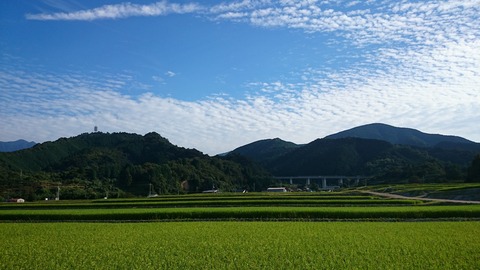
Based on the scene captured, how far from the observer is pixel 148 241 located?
19.3m

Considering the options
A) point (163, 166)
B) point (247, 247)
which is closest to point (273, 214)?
point (247, 247)

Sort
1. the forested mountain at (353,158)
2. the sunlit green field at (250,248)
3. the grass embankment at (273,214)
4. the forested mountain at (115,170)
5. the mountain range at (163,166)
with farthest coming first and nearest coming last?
the forested mountain at (353,158)
the mountain range at (163,166)
the forested mountain at (115,170)
the grass embankment at (273,214)
the sunlit green field at (250,248)

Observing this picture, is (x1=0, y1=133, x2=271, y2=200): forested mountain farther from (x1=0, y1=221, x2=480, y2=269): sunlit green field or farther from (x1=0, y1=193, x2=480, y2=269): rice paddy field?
(x1=0, y1=221, x2=480, y2=269): sunlit green field

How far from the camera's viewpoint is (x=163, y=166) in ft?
353

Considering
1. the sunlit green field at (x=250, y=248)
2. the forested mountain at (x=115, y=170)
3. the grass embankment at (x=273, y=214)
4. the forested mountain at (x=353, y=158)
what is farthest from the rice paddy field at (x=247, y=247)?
the forested mountain at (x=353, y=158)

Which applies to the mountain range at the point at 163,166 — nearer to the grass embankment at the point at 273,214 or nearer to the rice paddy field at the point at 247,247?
the grass embankment at the point at 273,214

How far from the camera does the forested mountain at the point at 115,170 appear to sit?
264 feet

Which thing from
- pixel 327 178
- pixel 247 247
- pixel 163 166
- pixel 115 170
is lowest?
pixel 247 247

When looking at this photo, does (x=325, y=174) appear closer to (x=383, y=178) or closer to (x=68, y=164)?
(x=383, y=178)

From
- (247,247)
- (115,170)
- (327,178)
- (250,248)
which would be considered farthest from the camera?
(327,178)

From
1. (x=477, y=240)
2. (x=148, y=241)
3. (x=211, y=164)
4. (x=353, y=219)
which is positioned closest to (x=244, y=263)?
(x=148, y=241)

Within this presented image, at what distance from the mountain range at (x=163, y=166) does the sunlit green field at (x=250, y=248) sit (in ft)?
199

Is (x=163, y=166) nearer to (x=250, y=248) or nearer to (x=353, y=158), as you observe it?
(x=250, y=248)

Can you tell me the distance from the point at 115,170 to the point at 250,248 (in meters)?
96.3
